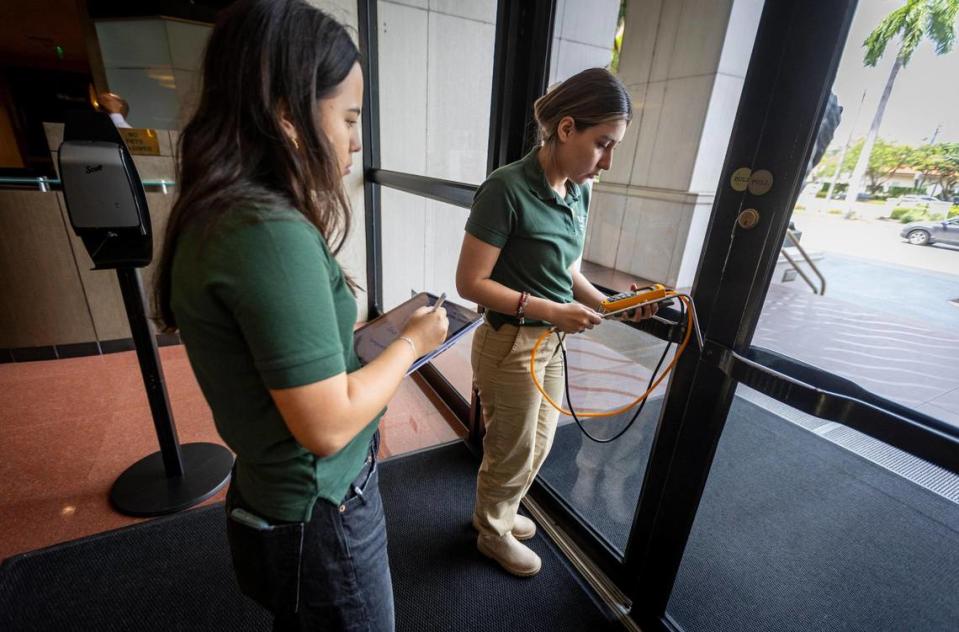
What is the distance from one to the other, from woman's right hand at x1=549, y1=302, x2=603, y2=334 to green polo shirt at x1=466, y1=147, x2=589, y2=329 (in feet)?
0.31

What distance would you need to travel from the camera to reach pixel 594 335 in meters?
1.78

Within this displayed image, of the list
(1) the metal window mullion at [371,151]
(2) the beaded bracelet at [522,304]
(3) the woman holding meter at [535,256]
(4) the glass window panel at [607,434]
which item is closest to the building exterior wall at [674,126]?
(3) the woman holding meter at [535,256]

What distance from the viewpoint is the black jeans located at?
2.23 feet

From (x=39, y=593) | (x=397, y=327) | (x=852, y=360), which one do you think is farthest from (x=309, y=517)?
(x=39, y=593)

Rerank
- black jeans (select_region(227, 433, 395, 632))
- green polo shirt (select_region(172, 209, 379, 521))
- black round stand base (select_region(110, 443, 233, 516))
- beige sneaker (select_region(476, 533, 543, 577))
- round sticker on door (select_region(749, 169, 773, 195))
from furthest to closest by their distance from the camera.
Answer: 1. black round stand base (select_region(110, 443, 233, 516))
2. beige sneaker (select_region(476, 533, 543, 577))
3. round sticker on door (select_region(749, 169, 773, 195))
4. black jeans (select_region(227, 433, 395, 632))
5. green polo shirt (select_region(172, 209, 379, 521))

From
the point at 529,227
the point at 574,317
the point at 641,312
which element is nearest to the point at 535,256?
the point at 529,227

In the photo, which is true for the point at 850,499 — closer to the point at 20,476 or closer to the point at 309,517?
the point at 309,517

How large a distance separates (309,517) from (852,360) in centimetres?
108

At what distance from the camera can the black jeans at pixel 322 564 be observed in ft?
2.23

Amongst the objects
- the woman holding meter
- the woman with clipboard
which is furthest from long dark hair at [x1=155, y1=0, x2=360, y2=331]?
the woman holding meter

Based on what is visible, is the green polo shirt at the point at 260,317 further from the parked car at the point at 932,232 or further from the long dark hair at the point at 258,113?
the parked car at the point at 932,232

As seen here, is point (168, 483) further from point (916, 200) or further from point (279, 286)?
point (916, 200)

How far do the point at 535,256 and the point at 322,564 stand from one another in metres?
0.79

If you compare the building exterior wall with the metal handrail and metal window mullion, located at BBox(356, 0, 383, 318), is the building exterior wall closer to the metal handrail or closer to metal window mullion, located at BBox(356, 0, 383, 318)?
the metal handrail
